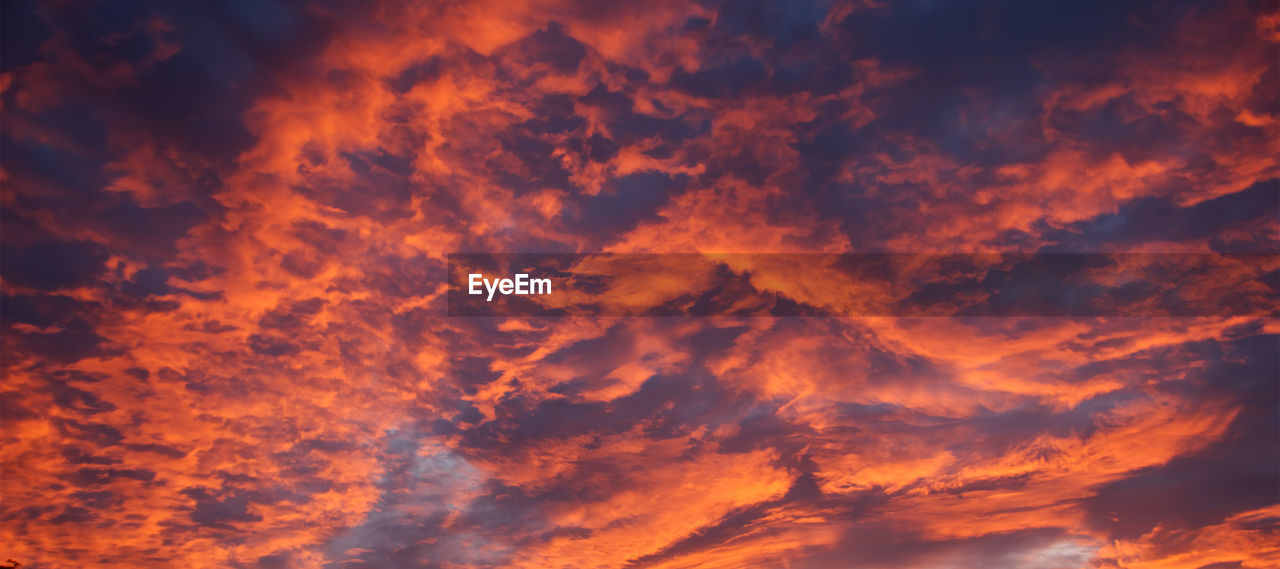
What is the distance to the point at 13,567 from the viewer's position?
5262cm

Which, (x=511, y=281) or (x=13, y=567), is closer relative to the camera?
(x=511, y=281)

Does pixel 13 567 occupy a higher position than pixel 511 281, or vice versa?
pixel 511 281

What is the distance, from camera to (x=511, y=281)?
28.8 metres

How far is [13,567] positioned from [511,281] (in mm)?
53446
